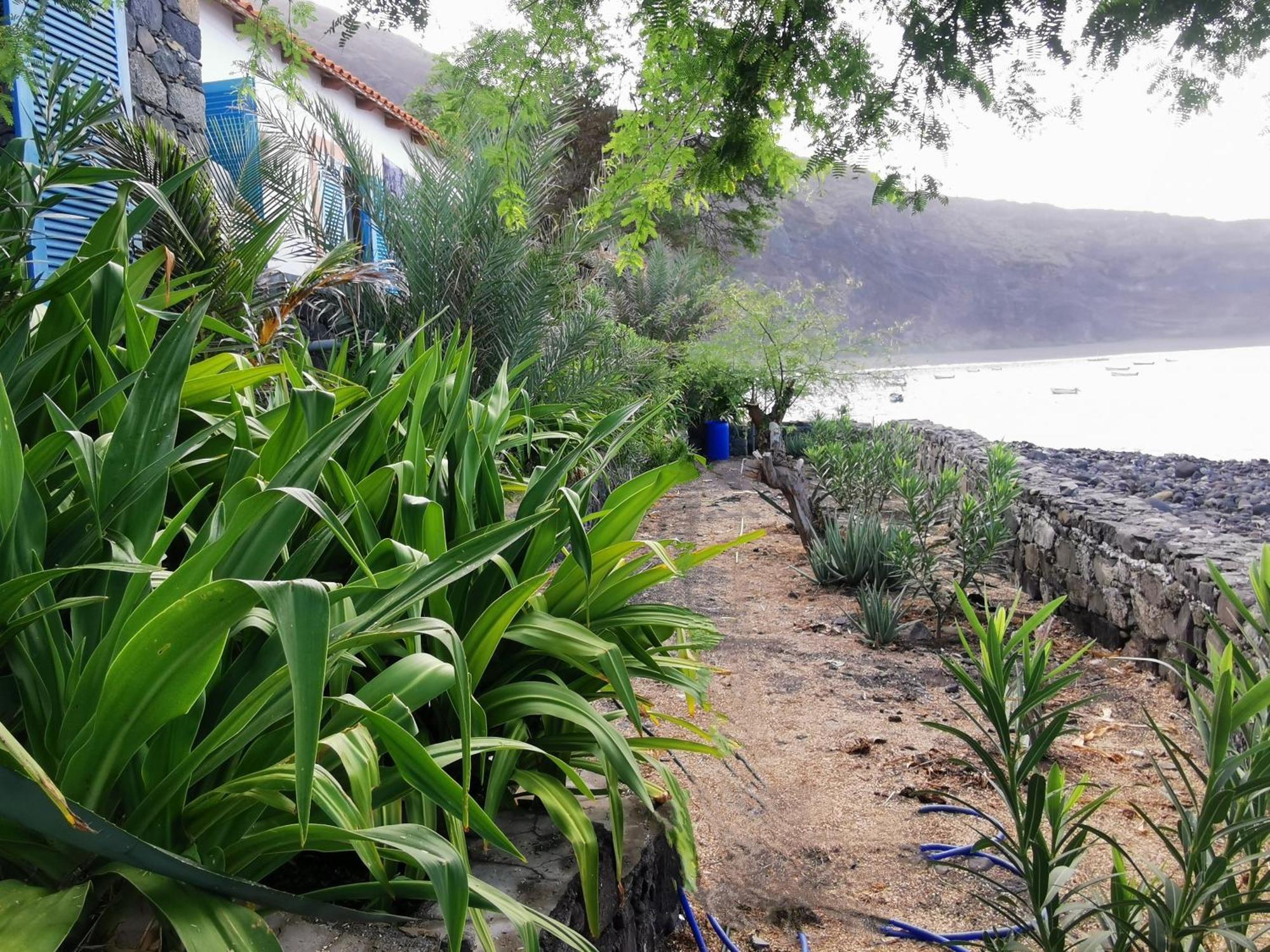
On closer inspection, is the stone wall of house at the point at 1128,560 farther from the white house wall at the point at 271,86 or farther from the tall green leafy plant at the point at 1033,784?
the white house wall at the point at 271,86

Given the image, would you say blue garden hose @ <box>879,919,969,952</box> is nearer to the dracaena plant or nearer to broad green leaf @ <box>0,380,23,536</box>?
the dracaena plant

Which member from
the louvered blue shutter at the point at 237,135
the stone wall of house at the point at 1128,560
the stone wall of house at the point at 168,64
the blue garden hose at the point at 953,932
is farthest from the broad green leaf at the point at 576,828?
the stone wall of house at the point at 168,64

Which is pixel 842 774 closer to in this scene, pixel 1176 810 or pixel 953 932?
pixel 953 932

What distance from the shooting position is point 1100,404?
91.4 ft

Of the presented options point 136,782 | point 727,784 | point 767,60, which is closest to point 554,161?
point 767,60

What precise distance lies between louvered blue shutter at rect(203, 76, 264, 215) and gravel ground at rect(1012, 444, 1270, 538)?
18.1 ft

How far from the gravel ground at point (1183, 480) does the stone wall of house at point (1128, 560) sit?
10 cm

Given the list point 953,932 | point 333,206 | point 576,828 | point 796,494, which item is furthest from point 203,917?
point 333,206

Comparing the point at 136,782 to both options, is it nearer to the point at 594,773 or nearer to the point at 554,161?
the point at 594,773

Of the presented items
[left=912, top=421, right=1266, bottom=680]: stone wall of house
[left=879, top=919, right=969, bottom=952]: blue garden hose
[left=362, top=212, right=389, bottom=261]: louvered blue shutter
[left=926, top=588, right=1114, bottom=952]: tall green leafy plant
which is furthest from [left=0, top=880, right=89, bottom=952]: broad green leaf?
[left=362, top=212, right=389, bottom=261]: louvered blue shutter

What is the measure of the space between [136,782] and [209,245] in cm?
407

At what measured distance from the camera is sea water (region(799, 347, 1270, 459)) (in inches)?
482

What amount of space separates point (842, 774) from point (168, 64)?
6705mm

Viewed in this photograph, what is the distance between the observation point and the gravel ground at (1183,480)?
505cm
